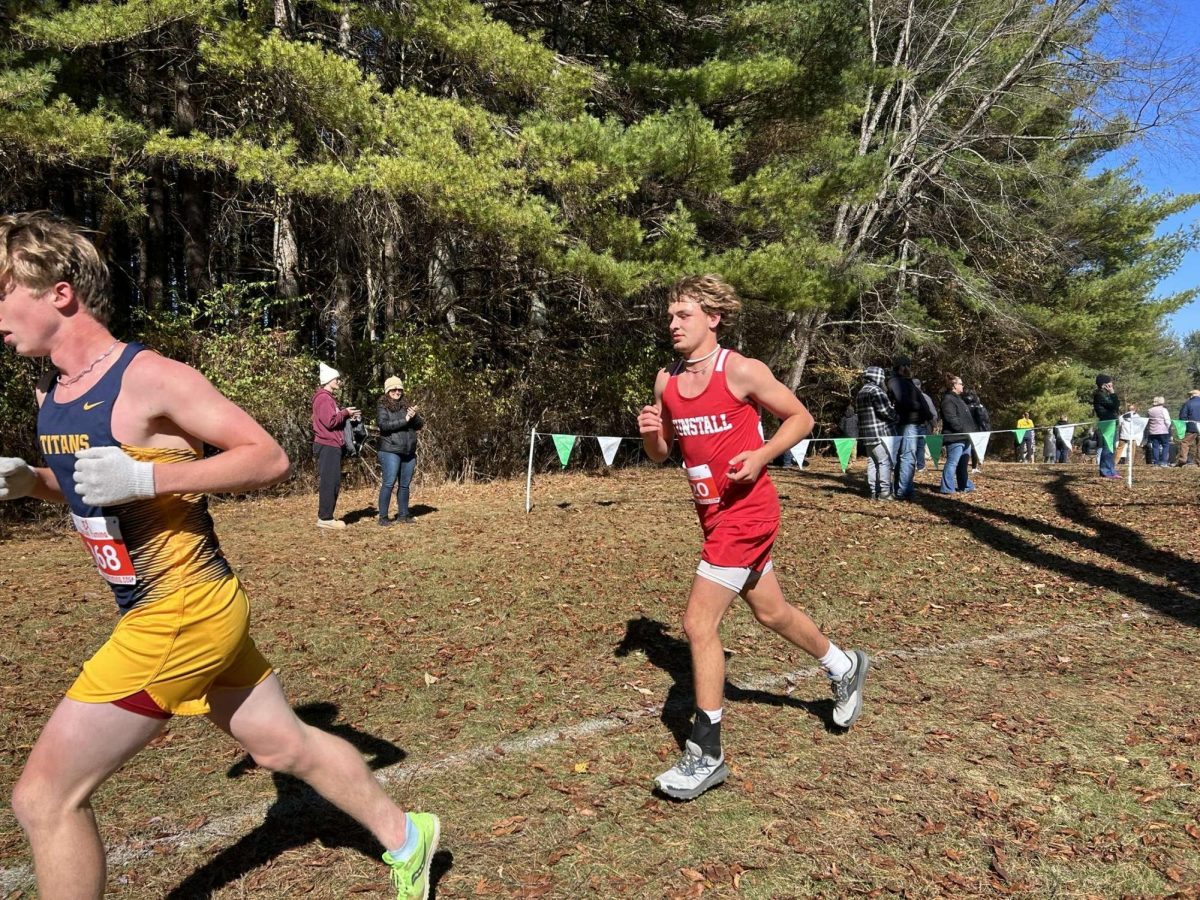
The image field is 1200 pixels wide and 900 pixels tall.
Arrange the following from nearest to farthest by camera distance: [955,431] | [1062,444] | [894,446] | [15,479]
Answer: [15,479] < [894,446] < [955,431] < [1062,444]

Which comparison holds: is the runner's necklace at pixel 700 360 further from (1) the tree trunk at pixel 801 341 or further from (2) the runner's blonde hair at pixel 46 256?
(1) the tree trunk at pixel 801 341

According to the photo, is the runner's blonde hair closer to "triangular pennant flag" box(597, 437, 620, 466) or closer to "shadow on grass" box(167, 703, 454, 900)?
"shadow on grass" box(167, 703, 454, 900)

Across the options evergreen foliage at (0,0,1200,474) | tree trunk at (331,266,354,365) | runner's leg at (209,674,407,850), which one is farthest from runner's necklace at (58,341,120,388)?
tree trunk at (331,266,354,365)

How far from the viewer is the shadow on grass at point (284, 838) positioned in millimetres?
2781

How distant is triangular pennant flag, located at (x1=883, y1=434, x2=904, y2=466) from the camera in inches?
418

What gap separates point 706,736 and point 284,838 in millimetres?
1680

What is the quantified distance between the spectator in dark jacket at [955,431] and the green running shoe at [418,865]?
10.4 m

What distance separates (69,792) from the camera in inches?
78.4

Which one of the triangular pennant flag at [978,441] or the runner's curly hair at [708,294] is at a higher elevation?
the runner's curly hair at [708,294]

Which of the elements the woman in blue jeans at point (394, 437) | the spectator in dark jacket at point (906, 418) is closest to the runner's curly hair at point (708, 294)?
the woman in blue jeans at point (394, 437)

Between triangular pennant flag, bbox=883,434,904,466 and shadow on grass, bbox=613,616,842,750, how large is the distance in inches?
222

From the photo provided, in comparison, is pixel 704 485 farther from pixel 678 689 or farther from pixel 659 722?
pixel 678 689

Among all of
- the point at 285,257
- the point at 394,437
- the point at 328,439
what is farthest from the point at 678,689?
the point at 285,257

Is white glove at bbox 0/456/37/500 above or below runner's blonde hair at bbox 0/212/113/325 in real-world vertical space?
below
